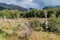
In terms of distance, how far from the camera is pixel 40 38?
70.1 feet

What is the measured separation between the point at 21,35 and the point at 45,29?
713 cm

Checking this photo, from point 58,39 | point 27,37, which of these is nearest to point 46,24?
point 58,39

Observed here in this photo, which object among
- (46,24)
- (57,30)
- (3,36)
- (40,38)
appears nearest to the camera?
(3,36)

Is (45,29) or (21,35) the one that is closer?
(21,35)

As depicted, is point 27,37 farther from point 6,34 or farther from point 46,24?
point 46,24

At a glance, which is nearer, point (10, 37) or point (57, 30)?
point (10, 37)

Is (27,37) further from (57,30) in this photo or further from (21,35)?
(57,30)

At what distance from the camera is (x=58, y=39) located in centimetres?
2191

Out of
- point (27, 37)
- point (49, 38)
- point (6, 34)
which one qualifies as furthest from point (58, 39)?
point (6, 34)

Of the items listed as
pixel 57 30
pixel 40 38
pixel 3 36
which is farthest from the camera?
pixel 57 30

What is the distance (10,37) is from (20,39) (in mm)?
950

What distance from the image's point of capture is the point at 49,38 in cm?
2170

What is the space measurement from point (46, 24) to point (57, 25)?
1613 mm

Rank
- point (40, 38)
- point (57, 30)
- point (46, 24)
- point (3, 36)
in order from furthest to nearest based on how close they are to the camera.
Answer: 1. point (46, 24)
2. point (57, 30)
3. point (40, 38)
4. point (3, 36)
